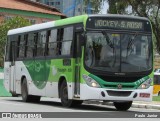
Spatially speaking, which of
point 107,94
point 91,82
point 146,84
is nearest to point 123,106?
point 146,84

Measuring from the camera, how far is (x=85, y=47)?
21.1m

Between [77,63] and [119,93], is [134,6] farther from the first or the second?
[119,93]

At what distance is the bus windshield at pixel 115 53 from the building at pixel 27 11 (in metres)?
81.3

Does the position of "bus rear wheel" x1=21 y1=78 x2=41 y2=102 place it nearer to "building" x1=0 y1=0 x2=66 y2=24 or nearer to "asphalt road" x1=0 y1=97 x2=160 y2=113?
"asphalt road" x1=0 y1=97 x2=160 y2=113

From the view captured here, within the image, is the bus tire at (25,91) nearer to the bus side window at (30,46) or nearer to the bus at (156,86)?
the bus side window at (30,46)

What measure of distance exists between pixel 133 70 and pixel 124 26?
5.21 feet

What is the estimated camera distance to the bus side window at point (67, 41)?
22.2 meters

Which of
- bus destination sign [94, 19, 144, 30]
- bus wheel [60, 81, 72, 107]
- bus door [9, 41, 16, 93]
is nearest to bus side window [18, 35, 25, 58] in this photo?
bus door [9, 41, 16, 93]

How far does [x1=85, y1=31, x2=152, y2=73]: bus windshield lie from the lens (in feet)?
69.0

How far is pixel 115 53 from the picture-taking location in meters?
21.1

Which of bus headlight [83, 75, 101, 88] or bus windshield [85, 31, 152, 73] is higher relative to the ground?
bus windshield [85, 31, 152, 73]

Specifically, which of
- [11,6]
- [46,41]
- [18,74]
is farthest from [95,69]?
[11,6]

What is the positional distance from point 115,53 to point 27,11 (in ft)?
278

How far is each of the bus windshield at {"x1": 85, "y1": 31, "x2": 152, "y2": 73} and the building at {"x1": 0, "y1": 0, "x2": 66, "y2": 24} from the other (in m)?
81.3
